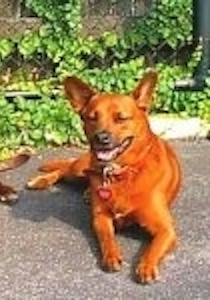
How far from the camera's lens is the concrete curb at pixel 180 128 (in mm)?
6699

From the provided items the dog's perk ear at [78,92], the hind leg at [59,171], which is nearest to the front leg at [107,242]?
the dog's perk ear at [78,92]

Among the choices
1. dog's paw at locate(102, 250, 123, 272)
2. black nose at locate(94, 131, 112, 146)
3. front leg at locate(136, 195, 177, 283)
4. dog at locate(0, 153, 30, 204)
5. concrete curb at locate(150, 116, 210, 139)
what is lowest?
concrete curb at locate(150, 116, 210, 139)

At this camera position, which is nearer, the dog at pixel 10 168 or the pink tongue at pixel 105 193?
the pink tongue at pixel 105 193

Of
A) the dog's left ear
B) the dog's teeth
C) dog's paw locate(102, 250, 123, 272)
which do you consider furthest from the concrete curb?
dog's paw locate(102, 250, 123, 272)

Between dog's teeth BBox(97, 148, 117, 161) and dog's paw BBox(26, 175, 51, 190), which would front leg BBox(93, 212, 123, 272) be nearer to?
dog's teeth BBox(97, 148, 117, 161)

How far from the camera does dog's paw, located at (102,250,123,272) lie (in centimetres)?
439

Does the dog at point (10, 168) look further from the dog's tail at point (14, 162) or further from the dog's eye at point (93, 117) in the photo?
the dog's eye at point (93, 117)

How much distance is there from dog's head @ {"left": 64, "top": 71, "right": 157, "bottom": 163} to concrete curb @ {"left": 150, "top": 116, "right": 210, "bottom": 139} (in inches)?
75.4

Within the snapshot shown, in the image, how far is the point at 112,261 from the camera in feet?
14.5

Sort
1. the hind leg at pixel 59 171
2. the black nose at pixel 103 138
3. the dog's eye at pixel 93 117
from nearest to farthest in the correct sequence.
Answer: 1. the black nose at pixel 103 138
2. the dog's eye at pixel 93 117
3. the hind leg at pixel 59 171

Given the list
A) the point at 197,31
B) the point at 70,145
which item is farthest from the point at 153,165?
the point at 197,31

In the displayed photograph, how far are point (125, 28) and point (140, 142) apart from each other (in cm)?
263

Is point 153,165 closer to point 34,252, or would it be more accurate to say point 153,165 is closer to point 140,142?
point 140,142

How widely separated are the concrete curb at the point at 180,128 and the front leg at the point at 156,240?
2.00m
